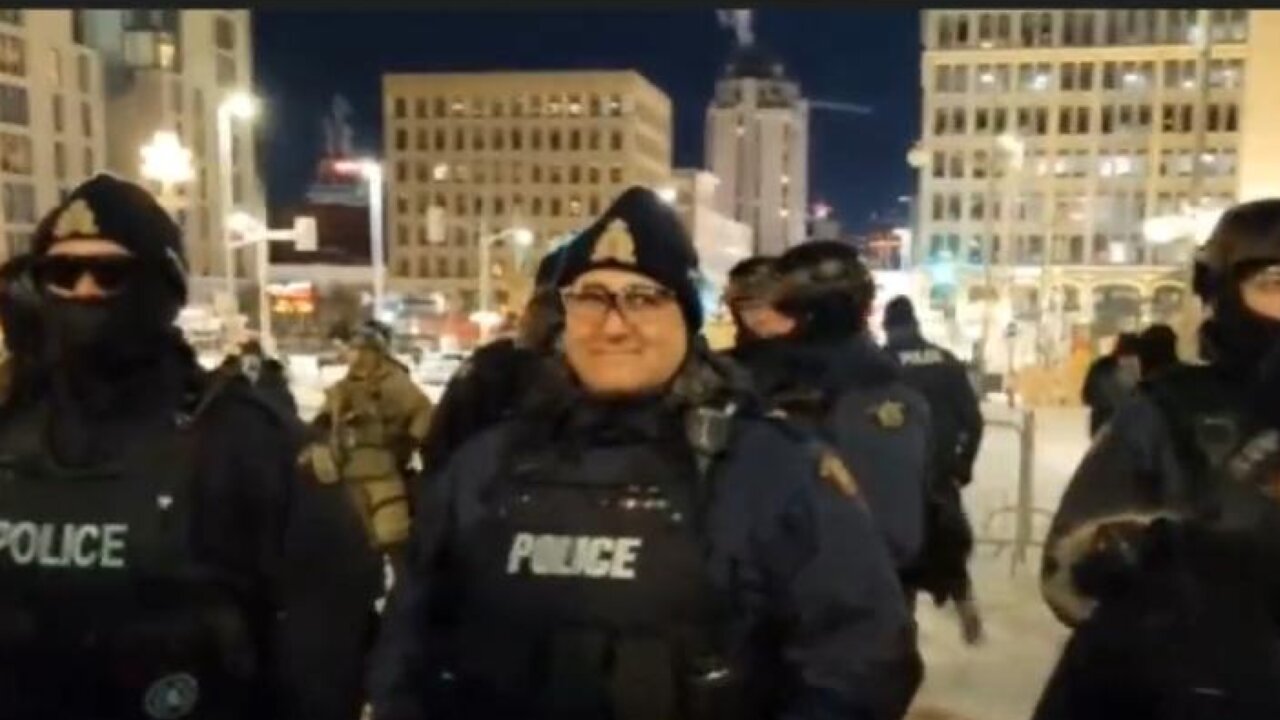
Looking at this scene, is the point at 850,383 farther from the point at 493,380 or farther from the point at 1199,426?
the point at 1199,426

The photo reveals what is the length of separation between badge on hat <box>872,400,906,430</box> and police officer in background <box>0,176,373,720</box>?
2424 mm

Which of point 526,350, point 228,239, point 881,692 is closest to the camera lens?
point 881,692

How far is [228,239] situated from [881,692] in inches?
1008

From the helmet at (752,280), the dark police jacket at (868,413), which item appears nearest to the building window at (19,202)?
the helmet at (752,280)

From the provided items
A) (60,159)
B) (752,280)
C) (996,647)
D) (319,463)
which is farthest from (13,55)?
(319,463)

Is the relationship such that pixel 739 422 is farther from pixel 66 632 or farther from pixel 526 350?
pixel 526 350

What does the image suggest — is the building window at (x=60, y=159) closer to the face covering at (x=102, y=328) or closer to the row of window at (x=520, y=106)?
the row of window at (x=520, y=106)

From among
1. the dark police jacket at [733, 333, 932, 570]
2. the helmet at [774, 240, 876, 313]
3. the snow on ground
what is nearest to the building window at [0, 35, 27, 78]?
the snow on ground

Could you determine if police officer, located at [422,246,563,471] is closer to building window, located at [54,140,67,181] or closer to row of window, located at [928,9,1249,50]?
building window, located at [54,140,67,181]

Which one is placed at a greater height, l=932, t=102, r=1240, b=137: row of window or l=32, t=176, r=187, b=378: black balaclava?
l=932, t=102, r=1240, b=137: row of window

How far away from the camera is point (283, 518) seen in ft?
9.20

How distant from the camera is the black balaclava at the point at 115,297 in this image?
280cm

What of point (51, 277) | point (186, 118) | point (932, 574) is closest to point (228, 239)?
point (932, 574)

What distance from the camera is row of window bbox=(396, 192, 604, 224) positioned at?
282 feet
